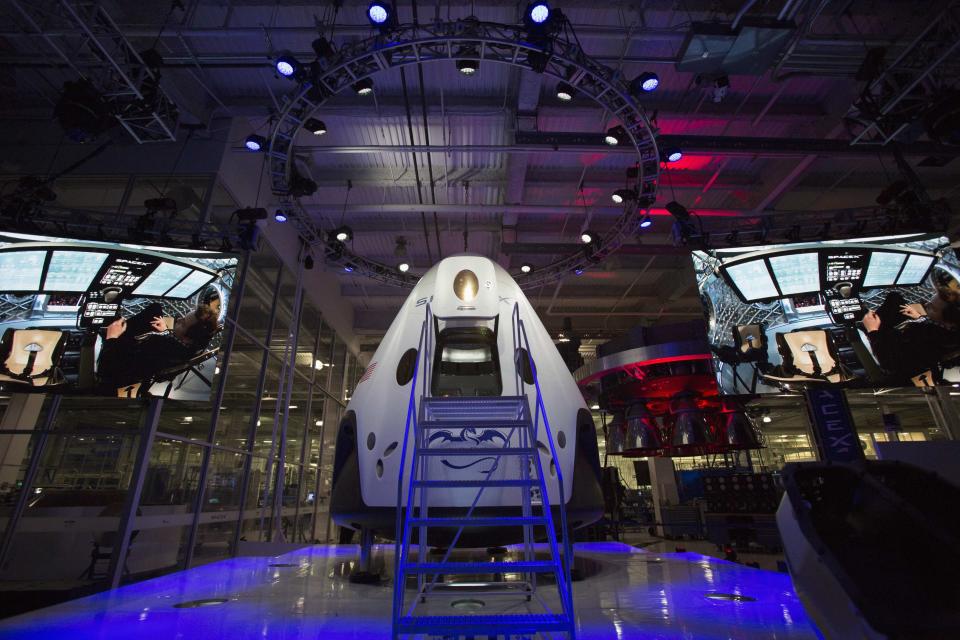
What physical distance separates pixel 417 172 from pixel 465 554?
8384 mm

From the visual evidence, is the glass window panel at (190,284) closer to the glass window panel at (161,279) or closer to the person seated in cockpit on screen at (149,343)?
the glass window panel at (161,279)

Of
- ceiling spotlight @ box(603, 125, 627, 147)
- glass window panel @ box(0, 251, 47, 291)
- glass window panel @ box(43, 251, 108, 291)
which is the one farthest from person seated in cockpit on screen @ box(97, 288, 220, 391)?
ceiling spotlight @ box(603, 125, 627, 147)

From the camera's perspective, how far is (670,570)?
18.0ft

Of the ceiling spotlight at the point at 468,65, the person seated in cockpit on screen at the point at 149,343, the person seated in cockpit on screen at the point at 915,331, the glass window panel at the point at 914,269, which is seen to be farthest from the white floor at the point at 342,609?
the glass window panel at the point at 914,269

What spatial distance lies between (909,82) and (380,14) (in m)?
8.13

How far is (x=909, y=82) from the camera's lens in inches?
268

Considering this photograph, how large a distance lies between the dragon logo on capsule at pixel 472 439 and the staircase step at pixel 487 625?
5.99 feet

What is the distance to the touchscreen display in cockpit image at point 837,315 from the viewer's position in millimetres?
8188

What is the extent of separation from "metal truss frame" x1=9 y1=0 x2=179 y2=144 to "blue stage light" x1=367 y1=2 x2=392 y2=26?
12.0ft

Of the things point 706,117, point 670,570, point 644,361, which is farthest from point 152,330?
point 706,117

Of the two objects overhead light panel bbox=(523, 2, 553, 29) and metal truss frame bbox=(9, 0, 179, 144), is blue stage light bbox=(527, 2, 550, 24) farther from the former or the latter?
metal truss frame bbox=(9, 0, 179, 144)

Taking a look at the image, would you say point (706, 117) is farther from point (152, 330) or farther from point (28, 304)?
point (28, 304)

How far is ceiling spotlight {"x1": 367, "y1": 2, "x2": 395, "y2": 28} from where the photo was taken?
5.99 meters

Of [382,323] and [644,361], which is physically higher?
[382,323]
